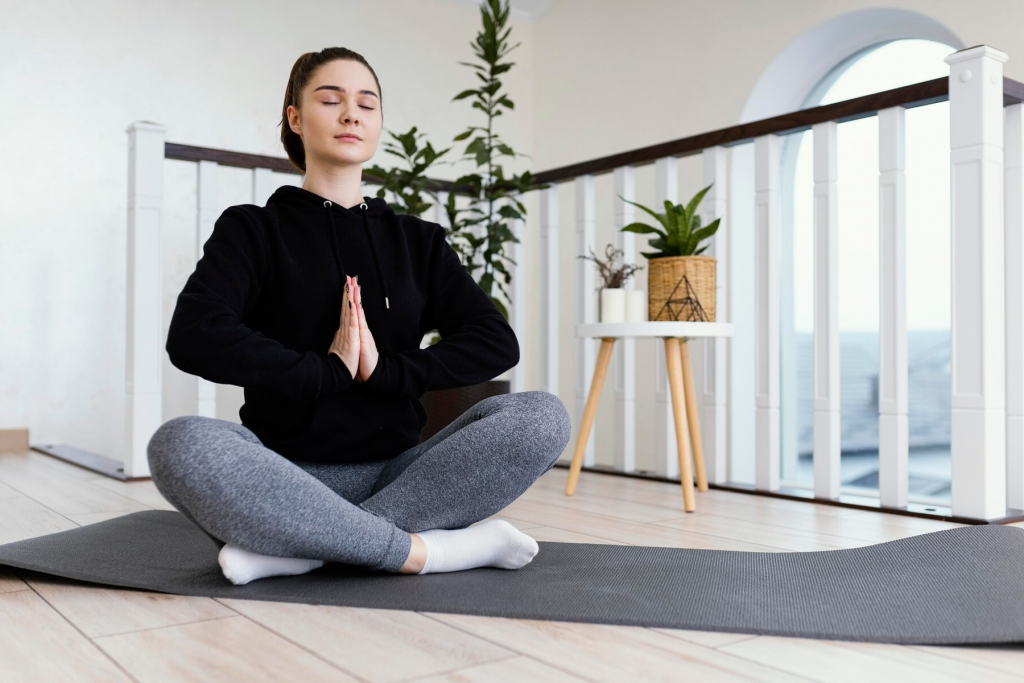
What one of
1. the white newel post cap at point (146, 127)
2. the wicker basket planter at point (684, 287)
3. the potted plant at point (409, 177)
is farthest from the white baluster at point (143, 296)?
the wicker basket planter at point (684, 287)

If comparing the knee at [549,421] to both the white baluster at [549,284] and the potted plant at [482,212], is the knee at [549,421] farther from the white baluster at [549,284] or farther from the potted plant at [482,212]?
the white baluster at [549,284]

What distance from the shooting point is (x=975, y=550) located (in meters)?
1.28

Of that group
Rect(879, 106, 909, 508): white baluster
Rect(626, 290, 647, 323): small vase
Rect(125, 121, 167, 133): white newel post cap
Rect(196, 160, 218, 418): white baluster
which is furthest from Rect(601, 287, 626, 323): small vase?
Rect(125, 121, 167, 133): white newel post cap

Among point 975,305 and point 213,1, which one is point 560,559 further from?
point 213,1

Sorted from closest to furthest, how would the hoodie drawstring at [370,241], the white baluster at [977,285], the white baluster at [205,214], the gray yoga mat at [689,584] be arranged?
the gray yoga mat at [689,584], the hoodie drawstring at [370,241], the white baluster at [977,285], the white baluster at [205,214]

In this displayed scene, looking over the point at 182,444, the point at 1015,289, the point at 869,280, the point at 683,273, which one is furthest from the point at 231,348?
the point at 869,280

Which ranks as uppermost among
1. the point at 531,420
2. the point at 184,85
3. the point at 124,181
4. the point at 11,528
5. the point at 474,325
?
the point at 184,85

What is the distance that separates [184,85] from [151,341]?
1.83 meters

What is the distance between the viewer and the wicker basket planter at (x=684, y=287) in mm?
2156

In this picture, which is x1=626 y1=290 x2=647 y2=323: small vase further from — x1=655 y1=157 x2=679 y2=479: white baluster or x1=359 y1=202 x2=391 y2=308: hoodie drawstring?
x1=359 y1=202 x2=391 y2=308: hoodie drawstring

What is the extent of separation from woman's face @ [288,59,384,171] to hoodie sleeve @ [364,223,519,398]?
0.62ft

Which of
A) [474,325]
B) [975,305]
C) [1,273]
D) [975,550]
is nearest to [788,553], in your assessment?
[975,550]

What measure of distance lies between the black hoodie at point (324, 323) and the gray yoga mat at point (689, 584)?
0.23m

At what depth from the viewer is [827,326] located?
222cm
